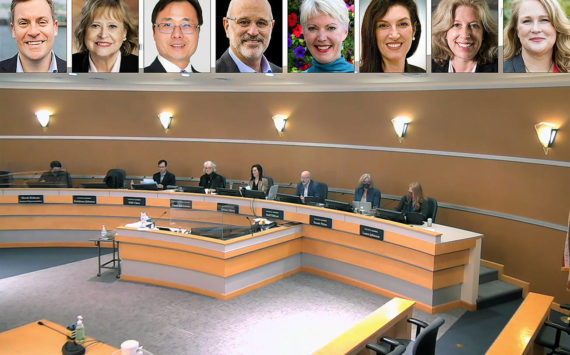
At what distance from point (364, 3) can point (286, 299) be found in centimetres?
431

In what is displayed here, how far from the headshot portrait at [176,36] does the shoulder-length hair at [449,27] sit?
3429 mm

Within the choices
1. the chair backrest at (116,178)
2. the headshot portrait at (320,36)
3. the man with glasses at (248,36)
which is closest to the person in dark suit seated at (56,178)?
the chair backrest at (116,178)

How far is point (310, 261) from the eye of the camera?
7.08 meters

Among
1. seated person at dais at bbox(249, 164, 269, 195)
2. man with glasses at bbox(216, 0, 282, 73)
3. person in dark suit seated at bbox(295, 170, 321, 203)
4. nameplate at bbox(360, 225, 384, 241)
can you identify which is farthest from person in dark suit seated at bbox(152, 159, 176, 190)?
nameplate at bbox(360, 225, 384, 241)

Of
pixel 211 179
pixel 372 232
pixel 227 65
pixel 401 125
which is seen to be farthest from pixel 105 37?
pixel 372 232

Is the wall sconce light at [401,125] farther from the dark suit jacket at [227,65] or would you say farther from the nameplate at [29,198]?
the nameplate at [29,198]

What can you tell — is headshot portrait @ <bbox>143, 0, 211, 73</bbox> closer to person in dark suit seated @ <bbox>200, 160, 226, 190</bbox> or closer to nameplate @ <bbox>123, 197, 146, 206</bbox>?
person in dark suit seated @ <bbox>200, 160, 226, 190</bbox>

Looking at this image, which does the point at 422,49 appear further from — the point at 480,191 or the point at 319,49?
the point at 480,191

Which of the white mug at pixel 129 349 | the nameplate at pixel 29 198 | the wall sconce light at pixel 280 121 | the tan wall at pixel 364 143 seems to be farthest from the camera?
the wall sconce light at pixel 280 121

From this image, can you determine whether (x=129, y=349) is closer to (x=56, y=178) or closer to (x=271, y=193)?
(x=271, y=193)

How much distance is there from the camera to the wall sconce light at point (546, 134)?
231 inches

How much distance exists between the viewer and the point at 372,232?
6141 mm

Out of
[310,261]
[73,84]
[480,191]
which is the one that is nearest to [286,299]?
[310,261]

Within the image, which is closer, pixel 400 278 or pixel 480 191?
pixel 400 278
